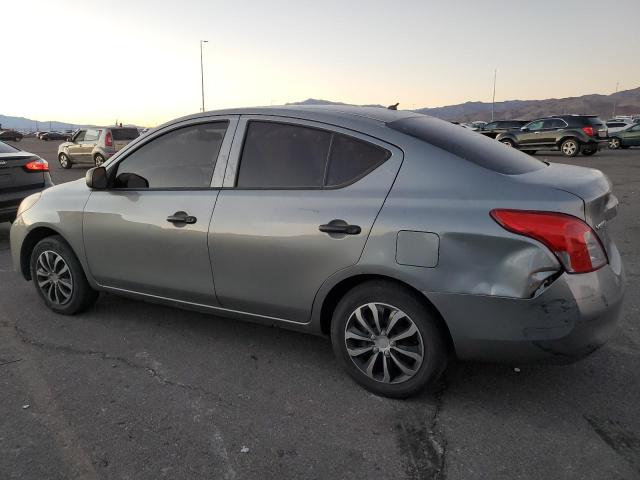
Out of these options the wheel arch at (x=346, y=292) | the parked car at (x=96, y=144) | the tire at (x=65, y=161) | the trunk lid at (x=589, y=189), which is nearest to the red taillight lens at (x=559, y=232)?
the trunk lid at (x=589, y=189)

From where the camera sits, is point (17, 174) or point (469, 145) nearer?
point (469, 145)

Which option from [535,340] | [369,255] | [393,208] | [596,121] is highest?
[596,121]

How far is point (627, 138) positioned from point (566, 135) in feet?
25.2

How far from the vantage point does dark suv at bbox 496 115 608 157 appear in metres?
21.3

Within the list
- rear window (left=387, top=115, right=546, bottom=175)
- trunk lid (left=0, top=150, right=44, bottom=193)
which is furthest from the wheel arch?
trunk lid (left=0, top=150, right=44, bottom=193)

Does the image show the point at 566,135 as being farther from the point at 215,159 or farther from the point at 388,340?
the point at 388,340

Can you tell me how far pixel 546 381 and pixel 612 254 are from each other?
87 centimetres

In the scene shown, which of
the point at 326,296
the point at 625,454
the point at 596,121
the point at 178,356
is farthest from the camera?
the point at 596,121

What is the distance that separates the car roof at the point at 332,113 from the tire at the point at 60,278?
1.59 meters

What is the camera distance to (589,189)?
270 cm

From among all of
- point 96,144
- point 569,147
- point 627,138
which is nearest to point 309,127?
point 96,144

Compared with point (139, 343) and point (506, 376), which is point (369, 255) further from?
point (139, 343)

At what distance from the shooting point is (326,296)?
10.0 feet

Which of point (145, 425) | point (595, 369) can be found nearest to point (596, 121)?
point (595, 369)
